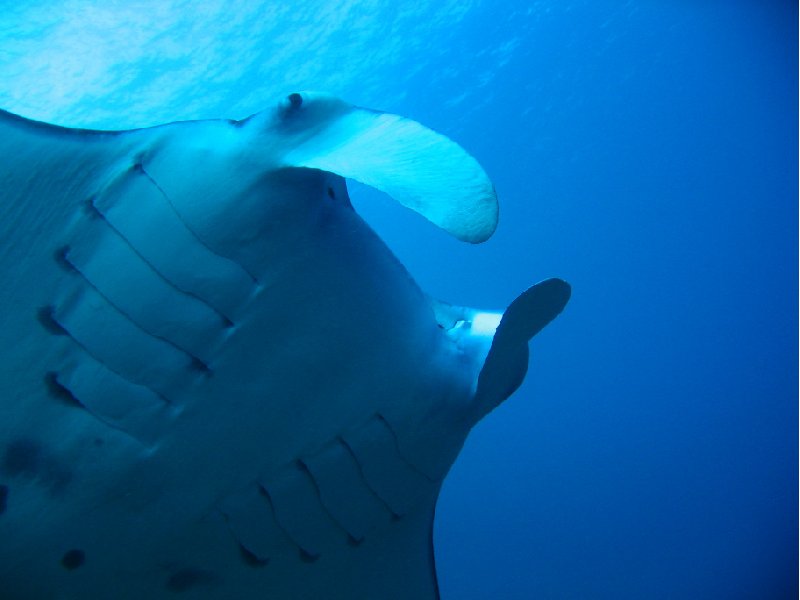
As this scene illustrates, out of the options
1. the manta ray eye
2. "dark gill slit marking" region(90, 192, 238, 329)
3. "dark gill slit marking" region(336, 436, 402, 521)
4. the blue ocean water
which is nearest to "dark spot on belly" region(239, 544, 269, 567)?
"dark gill slit marking" region(336, 436, 402, 521)

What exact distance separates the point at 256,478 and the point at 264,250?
1.86 feet

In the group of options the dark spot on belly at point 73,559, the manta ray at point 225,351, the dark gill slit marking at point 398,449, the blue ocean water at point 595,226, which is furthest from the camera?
the blue ocean water at point 595,226

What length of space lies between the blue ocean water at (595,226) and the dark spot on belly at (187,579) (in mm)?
6748

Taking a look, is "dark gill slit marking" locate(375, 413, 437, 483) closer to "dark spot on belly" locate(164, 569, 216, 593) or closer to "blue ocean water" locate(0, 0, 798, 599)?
"dark spot on belly" locate(164, 569, 216, 593)

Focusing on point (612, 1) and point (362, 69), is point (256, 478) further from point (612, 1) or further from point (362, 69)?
point (612, 1)

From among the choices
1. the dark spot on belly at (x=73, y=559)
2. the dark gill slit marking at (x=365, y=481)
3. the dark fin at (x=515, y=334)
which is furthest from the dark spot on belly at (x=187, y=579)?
the dark fin at (x=515, y=334)

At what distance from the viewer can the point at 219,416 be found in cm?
126

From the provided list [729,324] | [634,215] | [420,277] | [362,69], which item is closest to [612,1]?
[362,69]

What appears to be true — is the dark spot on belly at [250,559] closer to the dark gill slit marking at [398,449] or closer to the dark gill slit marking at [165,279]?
the dark gill slit marking at [398,449]

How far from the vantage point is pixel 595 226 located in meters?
21.9

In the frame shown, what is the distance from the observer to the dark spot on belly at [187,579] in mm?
1421

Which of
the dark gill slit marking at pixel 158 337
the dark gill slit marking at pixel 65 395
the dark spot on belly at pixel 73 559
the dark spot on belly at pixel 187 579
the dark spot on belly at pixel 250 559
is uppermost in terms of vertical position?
the dark gill slit marking at pixel 158 337

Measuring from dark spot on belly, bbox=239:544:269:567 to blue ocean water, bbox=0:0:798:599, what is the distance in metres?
6.77

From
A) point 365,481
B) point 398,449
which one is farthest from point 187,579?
point 398,449
